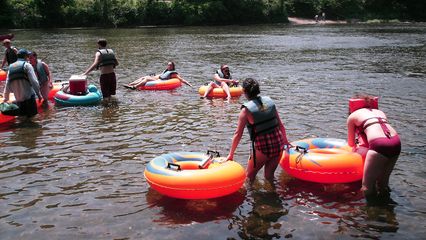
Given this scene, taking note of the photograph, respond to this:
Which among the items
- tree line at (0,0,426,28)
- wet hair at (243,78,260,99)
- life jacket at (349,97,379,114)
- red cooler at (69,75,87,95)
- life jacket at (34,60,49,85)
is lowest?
red cooler at (69,75,87,95)

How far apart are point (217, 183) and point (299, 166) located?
4.63 feet

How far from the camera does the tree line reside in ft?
181

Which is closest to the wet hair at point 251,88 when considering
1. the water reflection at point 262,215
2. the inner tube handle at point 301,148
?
the inner tube handle at point 301,148

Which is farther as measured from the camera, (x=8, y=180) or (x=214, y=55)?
(x=214, y=55)

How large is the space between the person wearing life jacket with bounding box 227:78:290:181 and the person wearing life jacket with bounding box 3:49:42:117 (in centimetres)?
597

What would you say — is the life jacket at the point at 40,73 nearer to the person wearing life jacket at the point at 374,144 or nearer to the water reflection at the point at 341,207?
the water reflection at the point at 341,207

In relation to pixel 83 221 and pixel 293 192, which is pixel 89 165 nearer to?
pixel 83 221

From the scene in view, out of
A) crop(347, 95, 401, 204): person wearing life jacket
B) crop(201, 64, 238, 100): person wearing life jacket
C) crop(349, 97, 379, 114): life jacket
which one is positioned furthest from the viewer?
crop(201, 64, 238, 100): person wearing life jacket

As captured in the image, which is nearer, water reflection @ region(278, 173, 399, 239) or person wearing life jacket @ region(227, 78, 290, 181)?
water reflection @ region(278, 173, 399, 239)

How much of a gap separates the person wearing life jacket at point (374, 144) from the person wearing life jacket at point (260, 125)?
1.09 metres

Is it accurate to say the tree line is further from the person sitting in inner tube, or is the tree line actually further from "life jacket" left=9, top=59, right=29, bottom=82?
"life jacket" left=9, top=59, right=29, bottom=82

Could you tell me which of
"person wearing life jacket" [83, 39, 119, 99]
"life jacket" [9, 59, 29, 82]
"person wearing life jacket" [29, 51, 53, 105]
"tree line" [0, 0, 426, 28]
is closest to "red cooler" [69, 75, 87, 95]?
"person wearing life jacket" [83, 39, 119, 99]

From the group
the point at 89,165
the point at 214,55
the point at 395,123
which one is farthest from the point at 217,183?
the point at 214,55

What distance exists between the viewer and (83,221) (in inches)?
235
